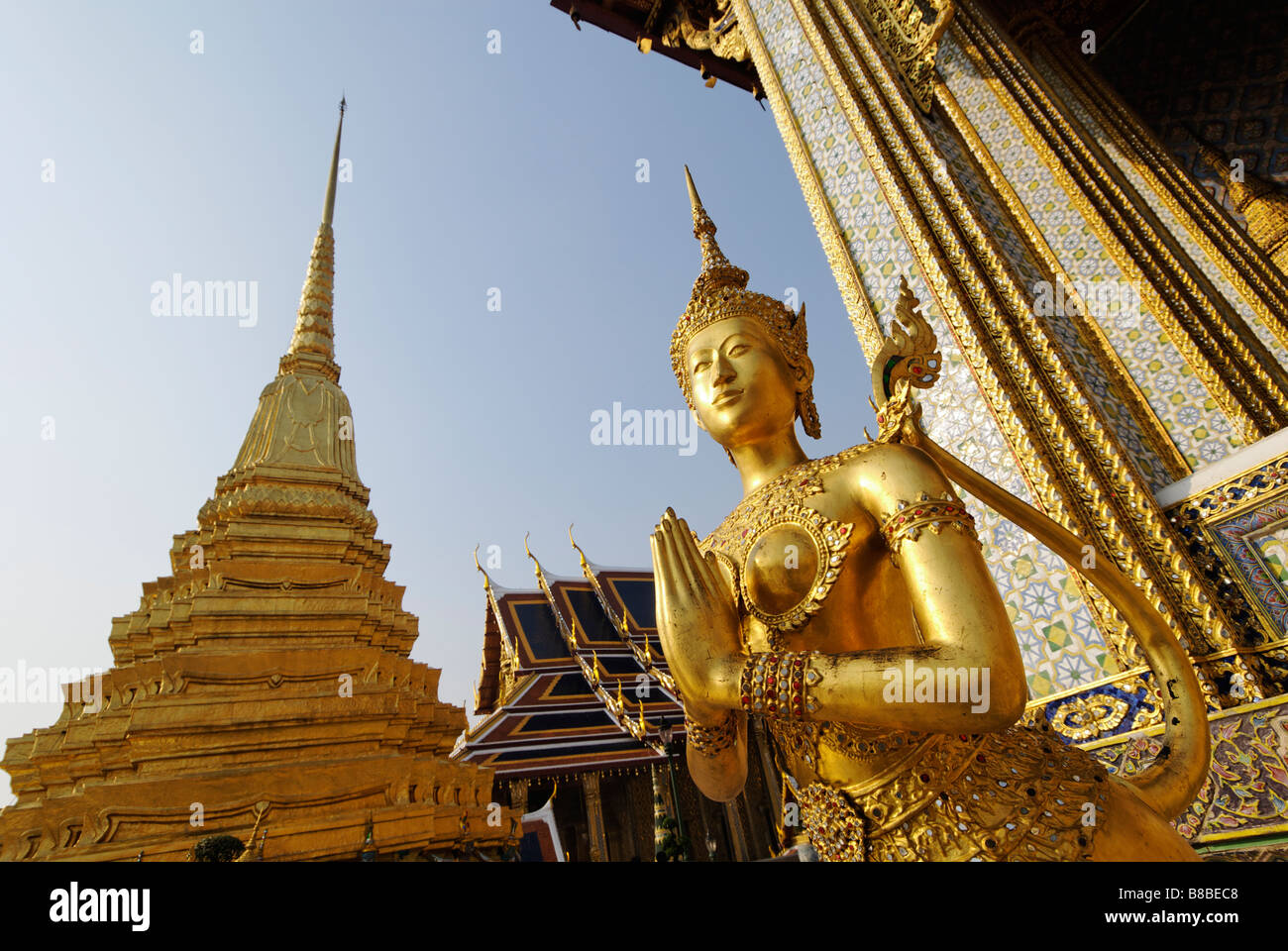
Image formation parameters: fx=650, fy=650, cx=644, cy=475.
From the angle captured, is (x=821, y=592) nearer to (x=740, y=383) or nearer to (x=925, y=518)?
(x=925, y=518)

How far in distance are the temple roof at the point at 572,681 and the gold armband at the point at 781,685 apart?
8149 mm

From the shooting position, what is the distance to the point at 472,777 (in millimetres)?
5586

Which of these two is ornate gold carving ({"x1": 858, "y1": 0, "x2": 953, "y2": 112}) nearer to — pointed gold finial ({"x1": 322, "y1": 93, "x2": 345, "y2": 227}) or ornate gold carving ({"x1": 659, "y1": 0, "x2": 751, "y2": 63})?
ornate gold carving ({"x1": 659, "y1": 0, "x2": 751, "y2": 63})

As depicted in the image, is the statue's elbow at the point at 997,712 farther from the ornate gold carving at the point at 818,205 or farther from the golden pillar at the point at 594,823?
the golden pillar at the point at 594,823

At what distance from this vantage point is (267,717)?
498 cm

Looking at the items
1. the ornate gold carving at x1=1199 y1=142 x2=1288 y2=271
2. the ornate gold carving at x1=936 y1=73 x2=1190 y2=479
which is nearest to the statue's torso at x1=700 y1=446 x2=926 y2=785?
the ornate gold carving at x1=936 y1=73 x2=1190 y2=479

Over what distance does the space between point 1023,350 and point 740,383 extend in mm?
1938

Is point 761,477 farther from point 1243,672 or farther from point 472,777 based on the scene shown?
point 472,777

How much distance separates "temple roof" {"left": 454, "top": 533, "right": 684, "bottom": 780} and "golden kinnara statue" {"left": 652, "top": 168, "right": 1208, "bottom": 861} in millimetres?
7928

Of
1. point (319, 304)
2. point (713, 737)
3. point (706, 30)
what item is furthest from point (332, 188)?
point (713, 737)

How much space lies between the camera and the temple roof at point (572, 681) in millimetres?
9117

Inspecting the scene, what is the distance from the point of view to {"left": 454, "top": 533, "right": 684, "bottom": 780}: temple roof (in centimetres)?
912
